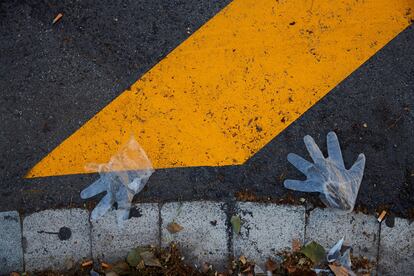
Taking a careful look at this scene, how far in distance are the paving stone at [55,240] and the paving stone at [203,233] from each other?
1.84 ft

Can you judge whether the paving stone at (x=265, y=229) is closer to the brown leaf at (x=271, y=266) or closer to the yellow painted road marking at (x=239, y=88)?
the brown leaf at (x=271, y=266)

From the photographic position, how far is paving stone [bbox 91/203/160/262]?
3.33m

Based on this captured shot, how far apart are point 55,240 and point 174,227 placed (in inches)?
31.2

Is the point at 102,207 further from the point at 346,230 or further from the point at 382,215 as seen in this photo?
the point at 382,215

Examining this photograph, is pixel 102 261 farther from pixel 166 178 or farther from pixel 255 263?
pixel 255 263

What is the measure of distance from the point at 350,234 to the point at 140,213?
1386 mm

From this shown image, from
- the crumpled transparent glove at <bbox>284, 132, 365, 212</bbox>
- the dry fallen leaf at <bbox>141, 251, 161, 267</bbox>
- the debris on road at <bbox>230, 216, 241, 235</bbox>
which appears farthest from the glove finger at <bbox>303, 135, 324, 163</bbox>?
the dry fallen leaf at <bbox>141, 251, 161, 267</bbox>

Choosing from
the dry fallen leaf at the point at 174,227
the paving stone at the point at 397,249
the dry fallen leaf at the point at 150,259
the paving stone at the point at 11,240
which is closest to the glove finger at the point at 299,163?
the paving stone at the point at 397,249

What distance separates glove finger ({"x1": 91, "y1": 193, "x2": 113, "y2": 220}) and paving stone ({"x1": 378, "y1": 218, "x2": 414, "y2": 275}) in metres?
1.80

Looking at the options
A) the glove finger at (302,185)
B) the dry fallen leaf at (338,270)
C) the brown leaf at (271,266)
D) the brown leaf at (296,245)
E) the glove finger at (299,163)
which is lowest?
the dry fallen leaf at (338,270)

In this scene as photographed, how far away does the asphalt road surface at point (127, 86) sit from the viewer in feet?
10.9

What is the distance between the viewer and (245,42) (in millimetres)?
3352

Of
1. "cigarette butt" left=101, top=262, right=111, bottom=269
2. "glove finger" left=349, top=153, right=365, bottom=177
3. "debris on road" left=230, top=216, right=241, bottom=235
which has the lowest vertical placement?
"cigarette butt" left=101, top=262, right=111, bottom=269

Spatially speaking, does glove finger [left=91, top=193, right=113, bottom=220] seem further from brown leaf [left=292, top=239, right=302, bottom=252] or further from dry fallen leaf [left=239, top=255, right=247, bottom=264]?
brown leaf [left=292, top=239, right=302, bottom=252]
